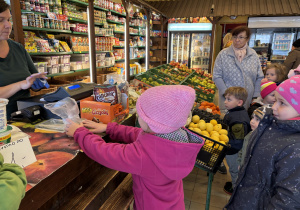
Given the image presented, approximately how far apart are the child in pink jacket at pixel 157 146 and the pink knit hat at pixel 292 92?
540 millimetres

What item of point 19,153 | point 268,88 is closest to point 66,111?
point 19,153

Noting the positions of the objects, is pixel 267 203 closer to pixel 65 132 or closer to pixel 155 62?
pixel 65 132

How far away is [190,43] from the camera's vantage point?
28.4ft

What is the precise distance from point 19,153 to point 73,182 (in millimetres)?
513

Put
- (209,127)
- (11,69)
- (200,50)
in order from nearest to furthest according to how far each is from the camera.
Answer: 1. (11,69)
2. (209,127)
3. (200,50)

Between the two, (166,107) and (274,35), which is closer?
(166,107)

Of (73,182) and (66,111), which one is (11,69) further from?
(73,182)

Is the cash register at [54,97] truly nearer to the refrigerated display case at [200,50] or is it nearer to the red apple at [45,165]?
the red apple at [45,165]

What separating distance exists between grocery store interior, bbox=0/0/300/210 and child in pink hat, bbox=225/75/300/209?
473mm

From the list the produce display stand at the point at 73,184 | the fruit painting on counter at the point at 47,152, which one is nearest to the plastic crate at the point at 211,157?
the produce display stand at the point at 73,184

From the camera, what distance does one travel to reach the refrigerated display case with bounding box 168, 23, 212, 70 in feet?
27.8


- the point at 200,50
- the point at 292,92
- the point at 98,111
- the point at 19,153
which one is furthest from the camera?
the point at 200,50

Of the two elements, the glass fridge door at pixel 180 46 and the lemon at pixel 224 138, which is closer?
the lemon at pixel 224 138

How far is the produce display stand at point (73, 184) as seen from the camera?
0.97 metres
